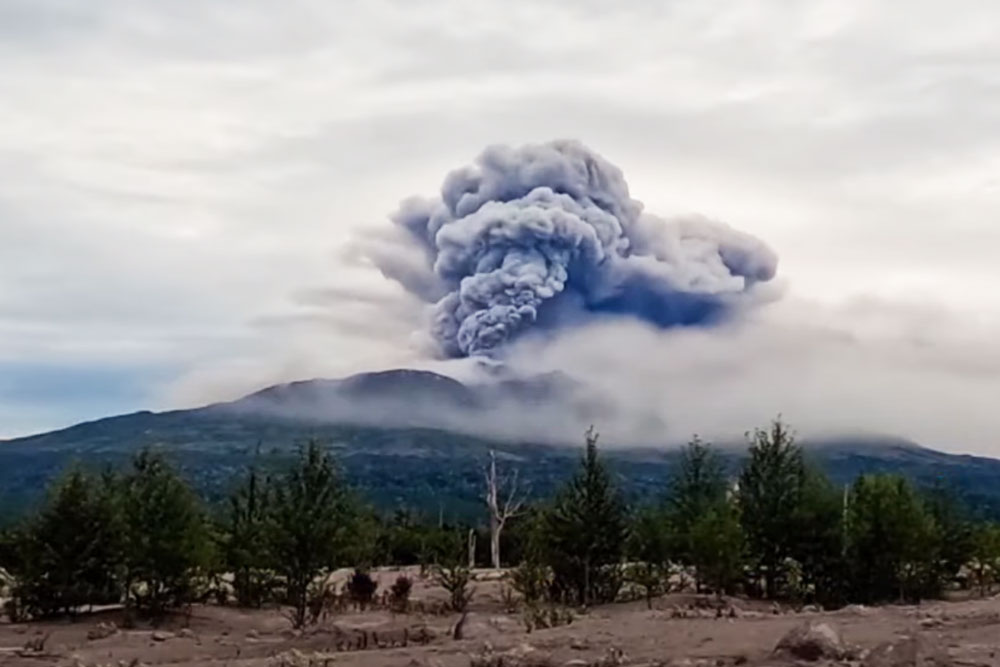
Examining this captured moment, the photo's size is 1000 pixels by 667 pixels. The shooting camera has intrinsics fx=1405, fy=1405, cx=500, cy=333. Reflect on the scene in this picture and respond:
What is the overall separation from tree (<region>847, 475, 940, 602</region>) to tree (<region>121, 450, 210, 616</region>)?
17.7 meters

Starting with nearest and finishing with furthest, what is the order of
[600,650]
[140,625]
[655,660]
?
[655,660], [600,650], [140,625]

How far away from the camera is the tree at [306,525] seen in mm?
33625

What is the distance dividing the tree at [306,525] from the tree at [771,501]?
1187 cm

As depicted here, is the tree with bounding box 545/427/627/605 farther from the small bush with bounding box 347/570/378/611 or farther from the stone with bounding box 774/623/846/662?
Answer: the stone with bounding box 774/623/846/662

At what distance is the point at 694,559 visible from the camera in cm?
3803

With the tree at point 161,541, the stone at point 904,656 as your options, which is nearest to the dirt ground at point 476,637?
the stone at point 904,656

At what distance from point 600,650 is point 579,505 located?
64.9ft

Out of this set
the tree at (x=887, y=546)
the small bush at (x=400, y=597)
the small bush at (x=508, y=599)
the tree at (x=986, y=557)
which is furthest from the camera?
the tree at (x=986, y=557)

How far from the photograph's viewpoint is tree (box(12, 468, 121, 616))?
3403 cm

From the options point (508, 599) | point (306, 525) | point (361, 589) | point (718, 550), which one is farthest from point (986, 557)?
point (306, 525)

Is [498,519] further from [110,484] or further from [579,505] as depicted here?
[110,484]

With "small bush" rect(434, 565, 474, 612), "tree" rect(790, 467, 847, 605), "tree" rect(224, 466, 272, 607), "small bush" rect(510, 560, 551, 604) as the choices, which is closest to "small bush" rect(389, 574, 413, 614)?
"small bush" rect(434, 565, 474, 612)

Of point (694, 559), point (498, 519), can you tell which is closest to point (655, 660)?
point (694, 559)

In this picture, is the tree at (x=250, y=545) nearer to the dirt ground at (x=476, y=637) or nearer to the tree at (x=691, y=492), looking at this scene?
the dirt ground at (x=476, y=637)
